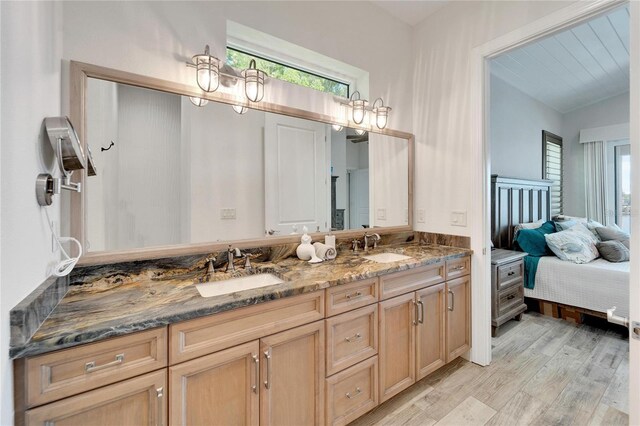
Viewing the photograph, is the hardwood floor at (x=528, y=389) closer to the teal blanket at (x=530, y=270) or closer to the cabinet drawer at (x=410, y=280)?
the teal blanket at (x=530, y=270)

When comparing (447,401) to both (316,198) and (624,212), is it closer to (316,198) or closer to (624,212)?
(316,198)

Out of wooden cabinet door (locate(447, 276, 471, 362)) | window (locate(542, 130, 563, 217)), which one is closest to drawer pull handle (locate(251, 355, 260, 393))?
wooden cabinet door (locate(447, 276, 471, 362))

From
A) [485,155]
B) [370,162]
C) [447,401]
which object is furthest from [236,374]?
[485,155]

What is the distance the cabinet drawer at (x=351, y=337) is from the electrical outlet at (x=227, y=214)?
2.72 feet

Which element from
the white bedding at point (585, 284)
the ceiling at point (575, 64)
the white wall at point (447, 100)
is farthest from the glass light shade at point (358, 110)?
the white bedding at point (585, 284)

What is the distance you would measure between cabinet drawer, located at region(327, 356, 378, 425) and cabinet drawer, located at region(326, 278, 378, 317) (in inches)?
13.1

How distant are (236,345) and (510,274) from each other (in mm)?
2778

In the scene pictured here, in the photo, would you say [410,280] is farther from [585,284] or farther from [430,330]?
[585,284]

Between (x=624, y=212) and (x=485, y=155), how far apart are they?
4255mm

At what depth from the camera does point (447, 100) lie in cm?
244

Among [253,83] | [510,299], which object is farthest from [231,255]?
[510,299]

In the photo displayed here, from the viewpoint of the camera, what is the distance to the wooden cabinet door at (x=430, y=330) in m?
1.93

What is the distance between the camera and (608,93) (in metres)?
4.71

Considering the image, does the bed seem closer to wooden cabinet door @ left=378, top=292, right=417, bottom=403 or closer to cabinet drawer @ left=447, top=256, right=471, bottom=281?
cabinet drawer @ left=447, top=256, right=471, bottom=281
